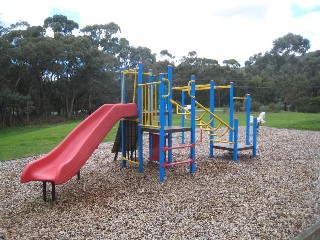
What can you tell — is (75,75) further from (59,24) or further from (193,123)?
(193,123)

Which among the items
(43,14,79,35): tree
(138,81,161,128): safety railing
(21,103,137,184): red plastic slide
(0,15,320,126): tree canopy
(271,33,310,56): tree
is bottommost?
(21,103,137,184): red plastic slide

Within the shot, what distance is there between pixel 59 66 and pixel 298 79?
30.1m

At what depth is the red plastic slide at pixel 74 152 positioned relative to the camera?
4.83 metres

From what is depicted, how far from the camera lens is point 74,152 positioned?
5.39 m

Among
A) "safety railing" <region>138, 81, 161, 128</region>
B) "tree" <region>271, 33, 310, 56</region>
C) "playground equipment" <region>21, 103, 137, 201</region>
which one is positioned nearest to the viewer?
"playground equipment" <region>21, 103, 137, 201</region>

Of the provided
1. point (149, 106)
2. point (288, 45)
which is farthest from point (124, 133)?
point (288, 45)

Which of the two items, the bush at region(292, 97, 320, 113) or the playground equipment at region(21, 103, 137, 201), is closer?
the playground equipment at region(21, 103, 137, 201)

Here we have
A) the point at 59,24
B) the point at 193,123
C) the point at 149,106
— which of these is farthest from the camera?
the point at 59,24

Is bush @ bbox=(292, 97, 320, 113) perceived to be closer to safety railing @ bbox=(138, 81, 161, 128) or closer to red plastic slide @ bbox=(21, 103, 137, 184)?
safety railing @ bbox=(138, 81, 161, 128)

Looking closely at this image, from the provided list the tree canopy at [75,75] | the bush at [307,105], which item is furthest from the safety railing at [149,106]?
the bush at [307,105]

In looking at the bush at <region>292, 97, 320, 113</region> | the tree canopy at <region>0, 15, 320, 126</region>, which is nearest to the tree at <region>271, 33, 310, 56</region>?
the tree canopy at <region>0, 15, 320, 126</region>

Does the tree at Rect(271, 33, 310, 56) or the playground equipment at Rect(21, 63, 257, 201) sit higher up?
the tree at Rect(271, 33, 310, 56)

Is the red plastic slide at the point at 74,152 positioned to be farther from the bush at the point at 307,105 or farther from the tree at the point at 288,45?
the tree at the point at 288,45

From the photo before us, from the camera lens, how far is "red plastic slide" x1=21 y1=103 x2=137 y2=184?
4832 mm
